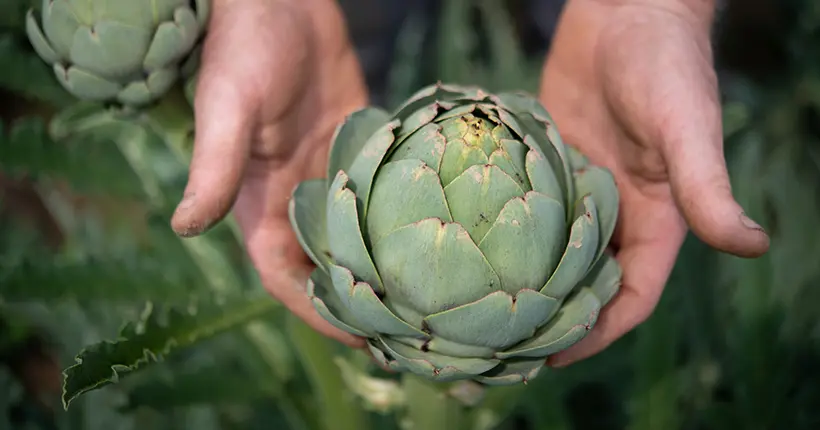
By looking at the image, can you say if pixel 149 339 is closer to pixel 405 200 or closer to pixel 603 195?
pixel 405 200

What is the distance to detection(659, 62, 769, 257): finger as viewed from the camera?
0.50 metres

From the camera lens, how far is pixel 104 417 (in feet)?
3.03

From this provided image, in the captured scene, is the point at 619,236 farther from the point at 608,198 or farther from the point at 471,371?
the point at 471,371

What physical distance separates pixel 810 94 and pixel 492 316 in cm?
97

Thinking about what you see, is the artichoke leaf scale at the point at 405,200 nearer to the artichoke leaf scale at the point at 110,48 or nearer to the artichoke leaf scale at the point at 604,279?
the artichoke leaf scale at the point at 604,279

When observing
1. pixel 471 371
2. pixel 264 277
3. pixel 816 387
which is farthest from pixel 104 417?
pixel 816 387

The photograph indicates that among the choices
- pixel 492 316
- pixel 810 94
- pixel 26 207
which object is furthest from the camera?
pixel 26 207

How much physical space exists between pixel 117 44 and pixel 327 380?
0.37m

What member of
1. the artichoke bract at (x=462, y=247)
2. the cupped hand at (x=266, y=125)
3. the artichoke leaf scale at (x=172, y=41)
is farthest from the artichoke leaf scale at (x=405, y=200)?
the artichoke leaf scale at (x=172, y=41)

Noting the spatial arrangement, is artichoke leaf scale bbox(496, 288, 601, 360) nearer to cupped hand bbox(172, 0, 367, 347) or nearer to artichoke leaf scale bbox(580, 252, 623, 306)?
artichoke leaf scale bbox(580, 252, 623, 306)

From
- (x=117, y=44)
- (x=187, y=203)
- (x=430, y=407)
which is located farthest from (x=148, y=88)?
(x=430, y=407)

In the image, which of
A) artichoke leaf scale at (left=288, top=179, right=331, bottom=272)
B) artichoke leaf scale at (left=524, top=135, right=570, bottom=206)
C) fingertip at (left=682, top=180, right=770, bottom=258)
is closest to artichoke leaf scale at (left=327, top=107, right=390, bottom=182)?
artichoke leaf scale at (left=288, top=179, right=331, bottom=272)

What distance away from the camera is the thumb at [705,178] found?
501 millimetres

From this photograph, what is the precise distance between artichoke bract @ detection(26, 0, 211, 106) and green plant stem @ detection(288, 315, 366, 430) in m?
0.26
